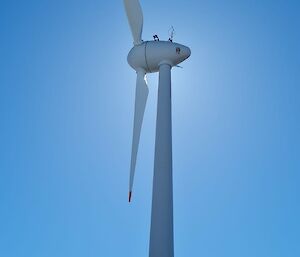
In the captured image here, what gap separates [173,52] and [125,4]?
181 inches

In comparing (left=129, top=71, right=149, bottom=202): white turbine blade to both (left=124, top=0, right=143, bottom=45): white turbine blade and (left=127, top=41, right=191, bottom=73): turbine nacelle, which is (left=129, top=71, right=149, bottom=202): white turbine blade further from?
(left=124, top=0, right=143, bottom=45): white turbine blade

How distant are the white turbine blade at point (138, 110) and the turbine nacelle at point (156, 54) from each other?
55 cm

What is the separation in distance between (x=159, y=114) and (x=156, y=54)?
403 centimetres

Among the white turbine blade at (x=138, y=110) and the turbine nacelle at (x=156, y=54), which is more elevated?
the turbine nacelle at (x=156, y=54)

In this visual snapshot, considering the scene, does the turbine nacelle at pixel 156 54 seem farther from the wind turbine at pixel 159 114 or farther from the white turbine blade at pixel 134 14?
the white turbine blade at pixel 134 14

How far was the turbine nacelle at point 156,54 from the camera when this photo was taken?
18.3m

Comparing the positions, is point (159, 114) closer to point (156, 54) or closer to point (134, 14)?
point (156, 54)

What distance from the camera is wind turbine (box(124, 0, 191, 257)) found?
12.7 metres

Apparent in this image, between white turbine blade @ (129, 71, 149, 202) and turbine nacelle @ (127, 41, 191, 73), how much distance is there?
1.81 ft

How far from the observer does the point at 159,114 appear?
15.8 metres

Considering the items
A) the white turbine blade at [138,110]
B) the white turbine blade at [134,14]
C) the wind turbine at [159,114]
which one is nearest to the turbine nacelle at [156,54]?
the wind turbine at [159,114]

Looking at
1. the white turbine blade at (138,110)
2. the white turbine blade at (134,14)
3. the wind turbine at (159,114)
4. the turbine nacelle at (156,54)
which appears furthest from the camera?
the white turbine blade at (134,14)

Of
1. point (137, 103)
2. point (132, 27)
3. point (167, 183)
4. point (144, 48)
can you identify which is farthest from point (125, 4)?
point (167, 183)

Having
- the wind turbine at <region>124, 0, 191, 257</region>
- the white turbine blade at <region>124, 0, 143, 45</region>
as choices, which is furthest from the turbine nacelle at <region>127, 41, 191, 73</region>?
the white turbine blade at <region>124, 0, 143, 45</region>
